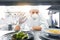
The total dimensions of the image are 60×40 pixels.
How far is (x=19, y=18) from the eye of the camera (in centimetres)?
106

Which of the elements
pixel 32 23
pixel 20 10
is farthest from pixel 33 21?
pixel 20 10

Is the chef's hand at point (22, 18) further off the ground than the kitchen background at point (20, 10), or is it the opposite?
the kitchen background at point (20, 10)

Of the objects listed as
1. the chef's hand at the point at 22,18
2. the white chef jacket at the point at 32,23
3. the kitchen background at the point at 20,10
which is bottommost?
the white chef jacket at the point at 32,23

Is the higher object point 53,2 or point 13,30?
point 53,2

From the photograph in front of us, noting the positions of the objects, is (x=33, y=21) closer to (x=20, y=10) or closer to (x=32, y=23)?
(x=32, y=23)

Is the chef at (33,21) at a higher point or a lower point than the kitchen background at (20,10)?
lower

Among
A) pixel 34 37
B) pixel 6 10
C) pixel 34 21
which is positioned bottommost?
pixel 34 37

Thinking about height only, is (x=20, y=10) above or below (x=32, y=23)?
above

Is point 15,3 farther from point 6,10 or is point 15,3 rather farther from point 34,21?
point 34,21

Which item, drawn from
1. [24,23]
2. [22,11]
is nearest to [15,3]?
[22,11]

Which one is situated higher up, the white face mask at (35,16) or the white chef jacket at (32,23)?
the white face mask at (35,16)

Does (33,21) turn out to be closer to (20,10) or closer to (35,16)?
(35,16)

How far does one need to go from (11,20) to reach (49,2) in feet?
1.23

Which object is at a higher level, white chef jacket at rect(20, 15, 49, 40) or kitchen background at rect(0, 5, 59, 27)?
kitchen background at rect(0, 5, 59, 27)
